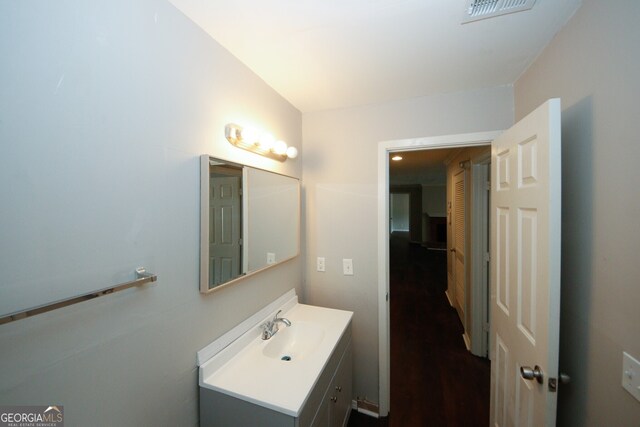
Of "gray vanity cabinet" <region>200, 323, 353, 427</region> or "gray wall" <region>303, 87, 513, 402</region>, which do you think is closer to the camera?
"gray vanity cabinet" <region>200, 323, 353, 427</region>

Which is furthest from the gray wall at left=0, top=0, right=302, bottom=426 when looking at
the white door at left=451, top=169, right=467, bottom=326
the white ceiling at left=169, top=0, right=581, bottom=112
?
the white door at left=451, top=169, right=467, bottom=326

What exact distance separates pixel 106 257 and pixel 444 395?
2.51m

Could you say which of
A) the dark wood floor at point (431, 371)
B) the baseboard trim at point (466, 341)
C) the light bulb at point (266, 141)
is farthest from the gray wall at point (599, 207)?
the baseboard trim at point (466, 341)

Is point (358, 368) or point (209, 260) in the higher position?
point (209, 260)

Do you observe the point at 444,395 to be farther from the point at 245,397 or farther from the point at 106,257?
the point at 106,257

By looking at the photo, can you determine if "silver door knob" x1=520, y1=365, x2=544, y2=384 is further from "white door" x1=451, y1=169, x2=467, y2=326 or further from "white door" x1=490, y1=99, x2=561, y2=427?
"white door" x1=451, y1=169, x2=467, y2=326

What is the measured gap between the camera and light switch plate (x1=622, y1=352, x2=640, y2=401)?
0.70 metres

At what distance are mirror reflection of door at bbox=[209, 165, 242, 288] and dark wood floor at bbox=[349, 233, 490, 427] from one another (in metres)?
1.53

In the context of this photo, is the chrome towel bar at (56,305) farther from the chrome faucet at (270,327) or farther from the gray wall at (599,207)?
the gray wall at (599,207)

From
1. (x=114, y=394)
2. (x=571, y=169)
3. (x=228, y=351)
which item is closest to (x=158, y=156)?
(x=114, y=394)

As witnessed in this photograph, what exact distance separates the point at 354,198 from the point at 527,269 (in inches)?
42.6

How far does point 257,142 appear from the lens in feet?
4.44

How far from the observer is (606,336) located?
82 cm

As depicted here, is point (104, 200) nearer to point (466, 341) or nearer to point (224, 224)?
point (224, 224)
